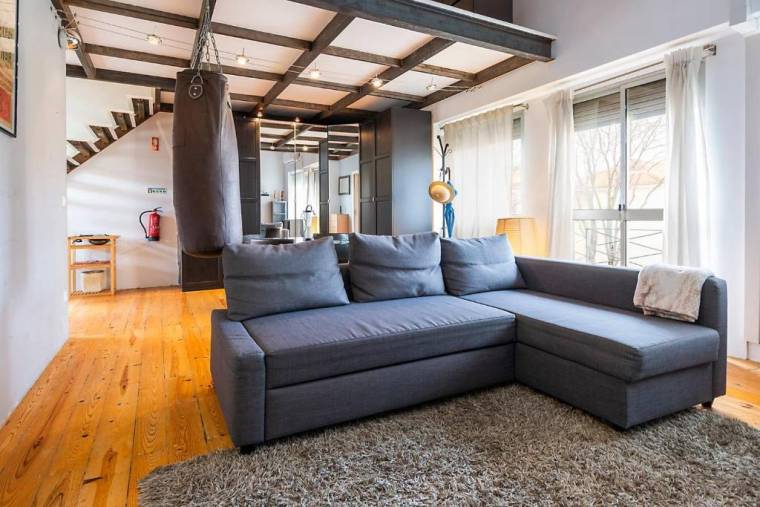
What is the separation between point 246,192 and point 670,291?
5.13 m

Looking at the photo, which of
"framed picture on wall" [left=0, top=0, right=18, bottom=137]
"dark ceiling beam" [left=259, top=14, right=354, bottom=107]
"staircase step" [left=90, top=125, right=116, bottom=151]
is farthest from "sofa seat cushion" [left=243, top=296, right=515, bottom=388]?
"staircase step" [left=90, top=125, right=116, bottom=151]

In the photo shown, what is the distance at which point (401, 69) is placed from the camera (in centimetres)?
438

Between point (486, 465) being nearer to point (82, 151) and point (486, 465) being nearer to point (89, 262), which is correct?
point (89, 262)

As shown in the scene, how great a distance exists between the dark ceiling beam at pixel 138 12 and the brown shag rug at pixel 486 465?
10.4ft

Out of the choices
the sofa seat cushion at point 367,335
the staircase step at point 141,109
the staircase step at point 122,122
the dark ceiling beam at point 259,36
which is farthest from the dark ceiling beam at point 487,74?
the staircase step at point 122,122

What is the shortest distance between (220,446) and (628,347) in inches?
74.2

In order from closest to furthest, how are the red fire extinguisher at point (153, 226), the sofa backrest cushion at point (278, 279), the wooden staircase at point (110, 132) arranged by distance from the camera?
the sofa backrest cushion at point (278, 279)
the wooden staircase at point (110, 132)
the red fire extinguisher at point (153, 226)

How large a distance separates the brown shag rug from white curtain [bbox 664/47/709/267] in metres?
1.44

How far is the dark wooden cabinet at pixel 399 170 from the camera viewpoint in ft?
18.7

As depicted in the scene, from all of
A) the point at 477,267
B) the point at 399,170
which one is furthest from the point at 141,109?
the point at 477,267

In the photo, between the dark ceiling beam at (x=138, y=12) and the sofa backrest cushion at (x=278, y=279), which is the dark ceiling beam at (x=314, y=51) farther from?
the sofa backrest cushion at (x=278, y=279)

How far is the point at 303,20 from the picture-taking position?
11.2 ft

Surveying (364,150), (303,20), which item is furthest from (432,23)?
(364,150)

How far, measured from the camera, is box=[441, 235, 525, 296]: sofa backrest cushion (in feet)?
10.1
